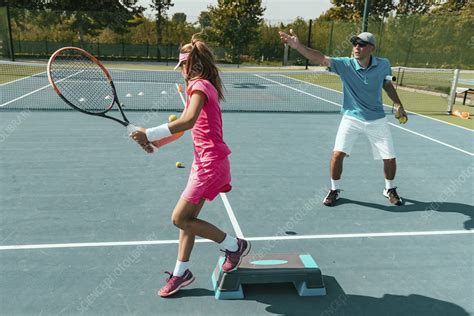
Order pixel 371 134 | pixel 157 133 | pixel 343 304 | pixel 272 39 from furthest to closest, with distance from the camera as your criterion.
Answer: pixel 272 39, pixel 371 134, pixel 343 304, pixel 157 133

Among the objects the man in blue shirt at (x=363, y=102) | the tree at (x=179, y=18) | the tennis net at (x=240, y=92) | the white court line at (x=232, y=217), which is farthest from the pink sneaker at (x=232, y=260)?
the tree at (x=179, y=18)

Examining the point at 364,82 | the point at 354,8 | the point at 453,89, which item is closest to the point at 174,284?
the point at 364,82

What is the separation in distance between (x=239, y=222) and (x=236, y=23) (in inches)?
1178

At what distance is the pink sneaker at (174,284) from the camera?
3180mm

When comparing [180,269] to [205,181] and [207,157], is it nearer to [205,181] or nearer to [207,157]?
[205,181]

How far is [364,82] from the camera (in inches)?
193

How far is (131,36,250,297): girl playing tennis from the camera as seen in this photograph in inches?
107

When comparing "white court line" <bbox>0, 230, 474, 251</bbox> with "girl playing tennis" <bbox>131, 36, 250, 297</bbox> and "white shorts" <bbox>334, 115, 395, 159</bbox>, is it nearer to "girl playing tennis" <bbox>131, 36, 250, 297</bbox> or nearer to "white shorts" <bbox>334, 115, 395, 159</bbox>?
"girl playing tennis" <bbox>131, 36, 250, 297</bbox>

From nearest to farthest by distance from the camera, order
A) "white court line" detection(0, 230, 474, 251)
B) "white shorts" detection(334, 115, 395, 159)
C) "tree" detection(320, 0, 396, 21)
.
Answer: "white court line" detection(0, 230, 474, 251) < "white shorts" detection(334, 115, 395, 159) < "tree" detection(320, 0, 396, 21)

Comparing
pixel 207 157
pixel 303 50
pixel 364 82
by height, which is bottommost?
pixel 207 157

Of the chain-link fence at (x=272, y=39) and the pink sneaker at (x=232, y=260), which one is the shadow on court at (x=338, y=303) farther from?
the chain-link fence at (x=272, y=39)

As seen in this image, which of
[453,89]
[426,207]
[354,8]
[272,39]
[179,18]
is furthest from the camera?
[354,8]

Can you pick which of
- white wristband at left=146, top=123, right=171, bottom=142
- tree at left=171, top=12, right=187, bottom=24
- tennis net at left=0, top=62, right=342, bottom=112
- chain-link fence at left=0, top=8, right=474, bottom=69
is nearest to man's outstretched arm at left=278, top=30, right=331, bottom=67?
white wristband at left=146, top=123, right=171, bottom=142

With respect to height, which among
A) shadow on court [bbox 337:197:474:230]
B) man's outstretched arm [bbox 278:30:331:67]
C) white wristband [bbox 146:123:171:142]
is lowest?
shadow on court [bbox 337:197:474:230]
